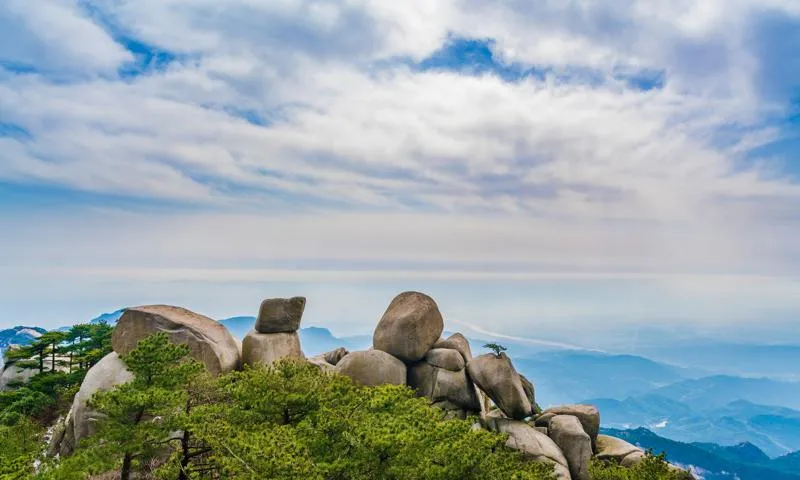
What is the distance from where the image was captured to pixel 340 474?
16.1 m

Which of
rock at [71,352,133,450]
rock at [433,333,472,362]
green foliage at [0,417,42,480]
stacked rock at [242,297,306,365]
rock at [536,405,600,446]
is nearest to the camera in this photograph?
green foliage at [0,417,42,480]

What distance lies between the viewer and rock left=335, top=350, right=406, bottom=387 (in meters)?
30.8

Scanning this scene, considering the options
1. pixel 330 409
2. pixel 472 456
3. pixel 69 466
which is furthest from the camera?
pixel 330 409

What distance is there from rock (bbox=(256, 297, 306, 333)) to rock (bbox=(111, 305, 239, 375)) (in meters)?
3.74

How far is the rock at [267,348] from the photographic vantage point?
106 ft

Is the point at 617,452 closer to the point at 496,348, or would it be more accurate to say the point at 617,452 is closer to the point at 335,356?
the point at 496,348

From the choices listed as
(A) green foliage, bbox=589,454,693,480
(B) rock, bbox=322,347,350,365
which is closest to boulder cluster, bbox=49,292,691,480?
(B) rock, bbox=322,347,350,365

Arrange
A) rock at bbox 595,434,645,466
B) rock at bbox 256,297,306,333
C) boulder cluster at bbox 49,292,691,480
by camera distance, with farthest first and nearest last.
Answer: rock at bbox 256,297,306,333
rock at bbox 595,434,645,466
boulder cluster at bbox 49,292,691,480

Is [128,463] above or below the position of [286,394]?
below

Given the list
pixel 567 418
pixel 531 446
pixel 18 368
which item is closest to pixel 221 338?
pixel 531 446

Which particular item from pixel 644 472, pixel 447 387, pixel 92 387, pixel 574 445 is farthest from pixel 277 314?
pixel 644 472

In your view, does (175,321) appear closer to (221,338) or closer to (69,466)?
(221,338)

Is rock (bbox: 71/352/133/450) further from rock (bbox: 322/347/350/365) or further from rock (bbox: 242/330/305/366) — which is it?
rock (bbox: 322/347/350/365)

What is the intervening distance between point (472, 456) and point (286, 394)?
756 cm
